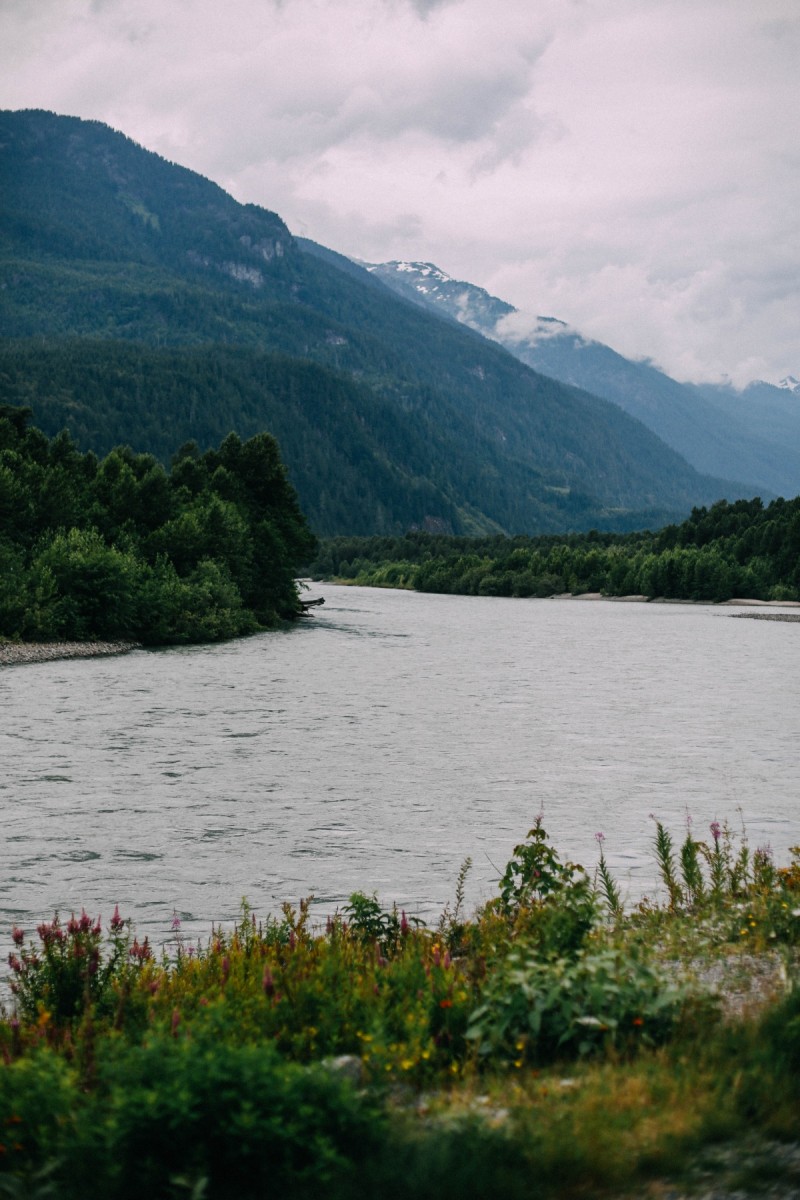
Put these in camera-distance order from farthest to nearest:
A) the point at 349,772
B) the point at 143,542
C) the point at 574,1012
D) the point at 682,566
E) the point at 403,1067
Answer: the point at 682,566
the point at 143,542
the point at 349,772
the point at 574,1012
the point at 403,1067

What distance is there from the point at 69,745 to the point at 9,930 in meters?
18.3

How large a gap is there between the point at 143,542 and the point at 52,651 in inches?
828

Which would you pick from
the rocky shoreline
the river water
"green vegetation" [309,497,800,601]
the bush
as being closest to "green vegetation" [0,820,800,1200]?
the bush

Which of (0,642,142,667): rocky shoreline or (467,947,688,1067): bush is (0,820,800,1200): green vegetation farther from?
(0,642,142,667): rocky shoreline

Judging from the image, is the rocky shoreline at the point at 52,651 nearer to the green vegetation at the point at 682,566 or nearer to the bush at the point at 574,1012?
the bush at the point at 574,1012

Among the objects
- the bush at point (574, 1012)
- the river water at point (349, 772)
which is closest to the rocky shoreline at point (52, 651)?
the river water at point (349, 772)

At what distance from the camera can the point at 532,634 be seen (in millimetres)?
90438

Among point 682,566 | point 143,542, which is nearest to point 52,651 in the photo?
point 143,542

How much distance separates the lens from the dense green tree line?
215ft

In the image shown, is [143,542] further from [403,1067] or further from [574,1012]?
[403,1067]

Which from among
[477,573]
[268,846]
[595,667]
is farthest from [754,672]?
[477,573]

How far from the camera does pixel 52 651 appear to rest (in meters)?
60.1

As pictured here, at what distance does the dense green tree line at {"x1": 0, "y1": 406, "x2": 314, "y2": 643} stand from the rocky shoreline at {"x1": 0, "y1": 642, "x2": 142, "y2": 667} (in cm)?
156

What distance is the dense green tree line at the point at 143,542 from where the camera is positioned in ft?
215
